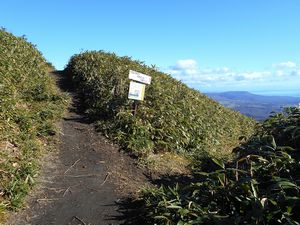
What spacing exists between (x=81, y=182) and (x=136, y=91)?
3.97 m

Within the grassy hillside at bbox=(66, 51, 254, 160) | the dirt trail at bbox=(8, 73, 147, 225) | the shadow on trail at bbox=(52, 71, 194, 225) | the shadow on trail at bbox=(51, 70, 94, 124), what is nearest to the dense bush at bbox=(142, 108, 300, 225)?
the shadow on trail at bbox=(52, 71, 194, 225)

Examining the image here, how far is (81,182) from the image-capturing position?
25.3ft

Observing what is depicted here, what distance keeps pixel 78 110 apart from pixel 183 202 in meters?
7.28

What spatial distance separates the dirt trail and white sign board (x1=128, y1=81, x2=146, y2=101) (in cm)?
150

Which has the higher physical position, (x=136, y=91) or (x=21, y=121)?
(x=136, y=91)

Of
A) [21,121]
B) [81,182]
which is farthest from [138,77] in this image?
[81,182]

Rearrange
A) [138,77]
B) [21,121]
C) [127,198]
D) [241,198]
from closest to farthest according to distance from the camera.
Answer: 1. [241,198]
2. [127,198]
3. [21,121]
4. [138,77]

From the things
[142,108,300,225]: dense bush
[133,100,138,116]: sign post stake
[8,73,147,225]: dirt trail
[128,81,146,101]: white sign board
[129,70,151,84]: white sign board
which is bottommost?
[8,73,147,225]: dirt trail

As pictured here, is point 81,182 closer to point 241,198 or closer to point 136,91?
point 241,198

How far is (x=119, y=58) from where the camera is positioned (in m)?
19.8

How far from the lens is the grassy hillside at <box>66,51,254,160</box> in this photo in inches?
407

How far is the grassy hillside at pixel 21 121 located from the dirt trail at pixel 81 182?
1.08ft

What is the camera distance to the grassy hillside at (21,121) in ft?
22.6

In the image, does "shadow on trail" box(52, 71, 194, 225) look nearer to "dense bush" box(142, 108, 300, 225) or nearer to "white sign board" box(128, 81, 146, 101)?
"dense bush" box(142, 108, 300, 225)
